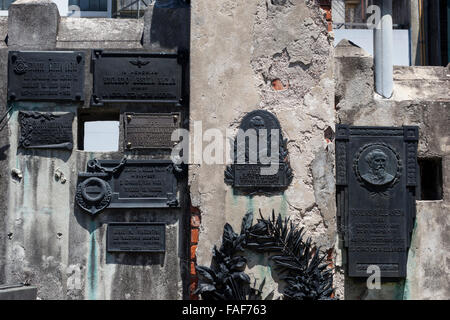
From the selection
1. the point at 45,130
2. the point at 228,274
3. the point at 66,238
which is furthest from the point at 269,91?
the point at 66,238

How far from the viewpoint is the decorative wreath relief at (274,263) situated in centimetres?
529

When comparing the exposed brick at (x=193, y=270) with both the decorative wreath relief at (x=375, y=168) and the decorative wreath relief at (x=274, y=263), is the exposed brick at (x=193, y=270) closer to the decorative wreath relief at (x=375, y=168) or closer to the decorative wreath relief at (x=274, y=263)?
the decorative wreath relief at (x=274, y=263)

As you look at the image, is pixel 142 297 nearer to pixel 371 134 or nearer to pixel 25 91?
pixel 25 91

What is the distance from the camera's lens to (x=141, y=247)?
5652 mm

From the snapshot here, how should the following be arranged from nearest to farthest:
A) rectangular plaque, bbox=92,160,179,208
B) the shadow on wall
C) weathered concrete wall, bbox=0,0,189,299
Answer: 1. weathered concrete wall, bbox=0,0,189,299
2. rectangular plaque, bbox=92,160,179,208
3. the shadow on wall

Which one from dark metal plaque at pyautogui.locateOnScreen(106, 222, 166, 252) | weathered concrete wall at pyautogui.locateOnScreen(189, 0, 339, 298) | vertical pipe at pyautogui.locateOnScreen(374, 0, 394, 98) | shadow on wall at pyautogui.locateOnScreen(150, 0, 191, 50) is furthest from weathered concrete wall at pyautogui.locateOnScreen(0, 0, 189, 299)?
vertical pipe at pyautogui.locateOnScreen(374, 0, 394, 98)

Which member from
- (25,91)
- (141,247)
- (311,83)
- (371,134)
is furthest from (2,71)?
(371,134)

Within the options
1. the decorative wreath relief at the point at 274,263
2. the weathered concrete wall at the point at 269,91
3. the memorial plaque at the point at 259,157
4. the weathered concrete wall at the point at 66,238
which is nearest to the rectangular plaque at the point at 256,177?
the memorial plaque at the point at 259,157

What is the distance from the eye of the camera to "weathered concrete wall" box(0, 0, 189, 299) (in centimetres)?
562

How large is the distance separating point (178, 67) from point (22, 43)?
5.02ft

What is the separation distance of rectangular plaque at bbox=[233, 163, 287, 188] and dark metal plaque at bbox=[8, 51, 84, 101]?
5.53ft

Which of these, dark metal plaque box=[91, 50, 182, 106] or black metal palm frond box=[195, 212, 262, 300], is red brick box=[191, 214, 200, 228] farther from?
dark metal plaque box=[91, 50, 182, 106]

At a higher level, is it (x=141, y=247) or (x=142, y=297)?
(x=141, y=247)

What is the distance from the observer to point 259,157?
5.53 metres
